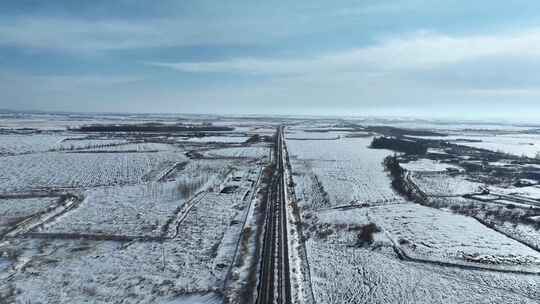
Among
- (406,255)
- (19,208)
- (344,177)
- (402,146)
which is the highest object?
(402,146)

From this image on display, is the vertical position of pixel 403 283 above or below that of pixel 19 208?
below

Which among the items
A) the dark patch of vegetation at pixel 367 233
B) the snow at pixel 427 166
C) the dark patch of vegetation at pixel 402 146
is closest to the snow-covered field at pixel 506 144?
the dark patch of vegetation at pixel 402 146

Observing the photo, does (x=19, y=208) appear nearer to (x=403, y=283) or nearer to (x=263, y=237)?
(x=263, y=237)

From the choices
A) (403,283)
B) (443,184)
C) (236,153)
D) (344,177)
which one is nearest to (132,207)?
(403,283)

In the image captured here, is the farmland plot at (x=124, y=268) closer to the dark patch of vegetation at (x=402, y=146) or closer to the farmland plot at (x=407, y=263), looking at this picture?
the farmland plot at (x=407, y=263)

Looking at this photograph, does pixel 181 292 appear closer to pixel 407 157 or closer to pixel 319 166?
pixel 319 166

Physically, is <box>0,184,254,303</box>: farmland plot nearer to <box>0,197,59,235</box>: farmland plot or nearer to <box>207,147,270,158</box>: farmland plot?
<box>0,197,59,235</box>: farmland plot
